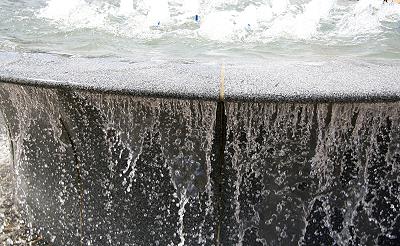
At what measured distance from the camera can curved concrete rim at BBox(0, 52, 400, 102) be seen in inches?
91.4

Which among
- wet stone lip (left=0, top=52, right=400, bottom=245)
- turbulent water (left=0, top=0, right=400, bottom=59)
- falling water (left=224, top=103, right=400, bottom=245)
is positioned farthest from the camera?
turbulent water (left=0, top=0, right=400, bottom=59)

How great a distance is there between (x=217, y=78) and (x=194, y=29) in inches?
103

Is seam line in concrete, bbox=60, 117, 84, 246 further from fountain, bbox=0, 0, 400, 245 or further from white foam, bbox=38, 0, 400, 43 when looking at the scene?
white foam, bbox=38, 0, 400, 43

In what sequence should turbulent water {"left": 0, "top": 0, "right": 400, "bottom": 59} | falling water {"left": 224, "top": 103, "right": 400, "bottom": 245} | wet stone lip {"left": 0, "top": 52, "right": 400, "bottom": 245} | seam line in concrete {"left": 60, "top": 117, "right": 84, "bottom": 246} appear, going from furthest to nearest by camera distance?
turbulent water {"left": 0, "top": 0, "right": 400, "bottom": 59}, seam line in concrete {"left": 60, "top": 117, "right": 84, "bottom": 246}, falling water {"left": 224, "top": 103, "right": 400, "bottom": 245}, wet stone lip {"left": 0, "top": 52, "right": 400, "bottom": 245}

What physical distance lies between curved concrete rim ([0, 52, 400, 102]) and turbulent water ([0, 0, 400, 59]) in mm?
757

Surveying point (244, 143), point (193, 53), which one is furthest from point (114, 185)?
point (193, 53)

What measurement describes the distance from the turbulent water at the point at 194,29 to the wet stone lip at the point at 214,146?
730 millimetres

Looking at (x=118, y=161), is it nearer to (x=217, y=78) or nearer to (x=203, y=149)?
(x=203, y=149)

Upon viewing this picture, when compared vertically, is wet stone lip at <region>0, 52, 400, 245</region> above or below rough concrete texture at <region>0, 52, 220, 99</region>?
below

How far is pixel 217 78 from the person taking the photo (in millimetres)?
2500

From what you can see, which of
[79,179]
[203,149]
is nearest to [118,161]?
[79,179]

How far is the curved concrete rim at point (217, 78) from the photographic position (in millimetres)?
2320

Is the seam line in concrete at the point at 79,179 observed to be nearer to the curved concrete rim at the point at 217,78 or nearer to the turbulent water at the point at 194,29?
the curved concrete rim at the point at 217,78

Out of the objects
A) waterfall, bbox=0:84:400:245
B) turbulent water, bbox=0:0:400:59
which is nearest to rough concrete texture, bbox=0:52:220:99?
waterfall, bbox=0:84:400:245
